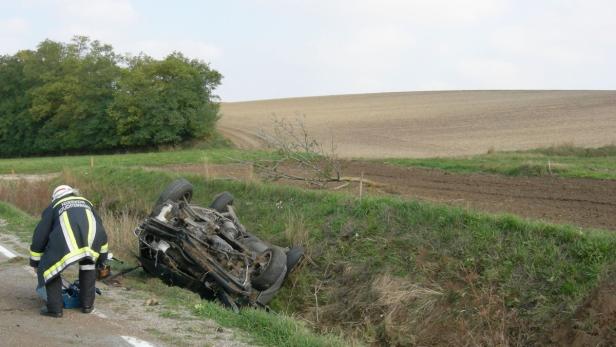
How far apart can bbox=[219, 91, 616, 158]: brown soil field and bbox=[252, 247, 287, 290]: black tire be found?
1476 centimetres

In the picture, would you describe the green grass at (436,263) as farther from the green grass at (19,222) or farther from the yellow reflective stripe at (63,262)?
the green grass at (19,222)

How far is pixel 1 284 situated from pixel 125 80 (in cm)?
4325

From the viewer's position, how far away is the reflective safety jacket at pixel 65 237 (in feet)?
25.4

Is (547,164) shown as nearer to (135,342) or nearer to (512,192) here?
(512,192)

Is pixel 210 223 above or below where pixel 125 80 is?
below

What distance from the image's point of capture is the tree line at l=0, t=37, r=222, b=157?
4959 cm

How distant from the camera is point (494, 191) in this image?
1667 cm

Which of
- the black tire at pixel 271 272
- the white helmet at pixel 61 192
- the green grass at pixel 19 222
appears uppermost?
the white helmet at pixel 61 192

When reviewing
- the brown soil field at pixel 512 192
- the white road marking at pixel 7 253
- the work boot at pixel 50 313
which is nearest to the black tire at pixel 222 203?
the white road marking at pixel 7 253

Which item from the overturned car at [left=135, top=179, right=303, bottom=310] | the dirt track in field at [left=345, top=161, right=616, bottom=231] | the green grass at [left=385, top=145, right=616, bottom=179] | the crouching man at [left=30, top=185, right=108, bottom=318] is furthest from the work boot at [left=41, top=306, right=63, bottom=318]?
the green grass at [left=385, top=145, right=616, bottom=179]

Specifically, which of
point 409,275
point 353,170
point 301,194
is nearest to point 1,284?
point 409,275

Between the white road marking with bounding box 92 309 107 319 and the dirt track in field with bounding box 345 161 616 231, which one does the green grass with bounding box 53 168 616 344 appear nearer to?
the white road marking with bounding box 92 309 107 319

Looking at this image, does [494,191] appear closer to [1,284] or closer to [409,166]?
[409,166]

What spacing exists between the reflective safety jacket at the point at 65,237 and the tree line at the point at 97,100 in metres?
41.6
